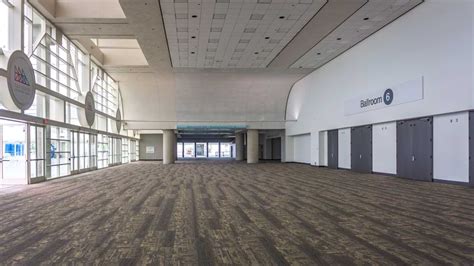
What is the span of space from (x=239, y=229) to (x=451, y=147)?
10.9m

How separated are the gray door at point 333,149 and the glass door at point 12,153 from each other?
17448 mm

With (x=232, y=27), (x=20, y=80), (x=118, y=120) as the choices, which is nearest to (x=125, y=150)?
(x=118, y=120)

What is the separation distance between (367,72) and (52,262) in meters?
18.1

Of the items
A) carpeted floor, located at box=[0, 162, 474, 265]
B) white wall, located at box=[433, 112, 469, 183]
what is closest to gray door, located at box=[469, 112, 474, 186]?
white wall, located at box=[433, 112, 469, 183]

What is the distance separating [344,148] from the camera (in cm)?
2269

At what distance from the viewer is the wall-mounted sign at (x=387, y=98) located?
15.3 m

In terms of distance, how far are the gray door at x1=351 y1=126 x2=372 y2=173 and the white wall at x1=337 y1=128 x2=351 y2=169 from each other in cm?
69

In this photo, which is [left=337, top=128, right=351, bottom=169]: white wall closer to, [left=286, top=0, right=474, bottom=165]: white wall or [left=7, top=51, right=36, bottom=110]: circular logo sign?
[left=286, top=0, right=474, bottom=165]: white wall

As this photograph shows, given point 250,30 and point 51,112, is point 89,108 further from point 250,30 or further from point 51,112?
point 250,30

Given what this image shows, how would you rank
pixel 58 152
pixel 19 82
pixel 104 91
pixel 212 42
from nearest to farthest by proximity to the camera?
1. pixel 19 82
2. pixel 58 152
3. pixel 212 42
4. pixel 104 91

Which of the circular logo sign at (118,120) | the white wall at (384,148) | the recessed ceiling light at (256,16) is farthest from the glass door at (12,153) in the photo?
the white wall at (384,148)

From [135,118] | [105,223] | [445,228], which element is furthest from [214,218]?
[135,118]

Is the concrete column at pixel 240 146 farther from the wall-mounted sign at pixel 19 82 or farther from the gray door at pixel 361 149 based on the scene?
the wall-mounted sign at pixel 19 82

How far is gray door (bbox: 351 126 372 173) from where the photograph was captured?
19547 millimetres
